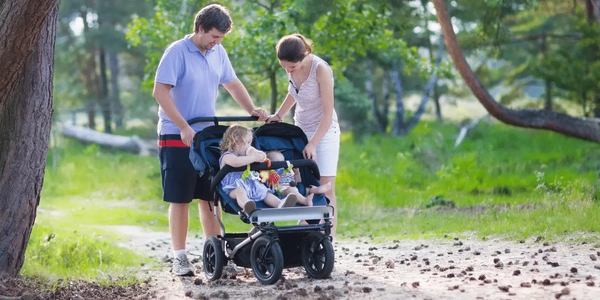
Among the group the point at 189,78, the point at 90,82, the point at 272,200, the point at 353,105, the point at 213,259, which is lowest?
the point at 213,259

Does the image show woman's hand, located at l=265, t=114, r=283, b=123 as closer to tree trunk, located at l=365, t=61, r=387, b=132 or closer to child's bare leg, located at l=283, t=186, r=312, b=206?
child's bare leg, located at l=283, t=186, r=312, b=206

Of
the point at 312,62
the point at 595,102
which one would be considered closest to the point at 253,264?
the point at 312,62

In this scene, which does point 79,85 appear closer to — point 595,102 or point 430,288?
point 595,102

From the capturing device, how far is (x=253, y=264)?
734 cm

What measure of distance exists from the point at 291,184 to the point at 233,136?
0.57 m

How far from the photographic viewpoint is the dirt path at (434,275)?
6598 mm

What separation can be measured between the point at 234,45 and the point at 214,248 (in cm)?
777

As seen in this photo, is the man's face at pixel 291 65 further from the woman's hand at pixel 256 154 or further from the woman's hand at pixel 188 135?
the woman's hand at pixel 188 135

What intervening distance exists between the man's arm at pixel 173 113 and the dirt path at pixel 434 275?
1.09 m

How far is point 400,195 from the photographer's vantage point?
14195 millimetres

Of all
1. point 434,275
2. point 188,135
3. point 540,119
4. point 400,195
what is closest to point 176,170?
point 188,135

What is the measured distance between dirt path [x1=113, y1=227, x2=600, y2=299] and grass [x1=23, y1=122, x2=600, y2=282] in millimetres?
715

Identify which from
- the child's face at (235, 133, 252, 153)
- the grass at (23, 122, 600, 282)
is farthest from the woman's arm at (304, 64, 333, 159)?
the grass at (23, 122, 600, 282)

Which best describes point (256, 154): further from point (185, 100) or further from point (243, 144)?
point (185, 100)
